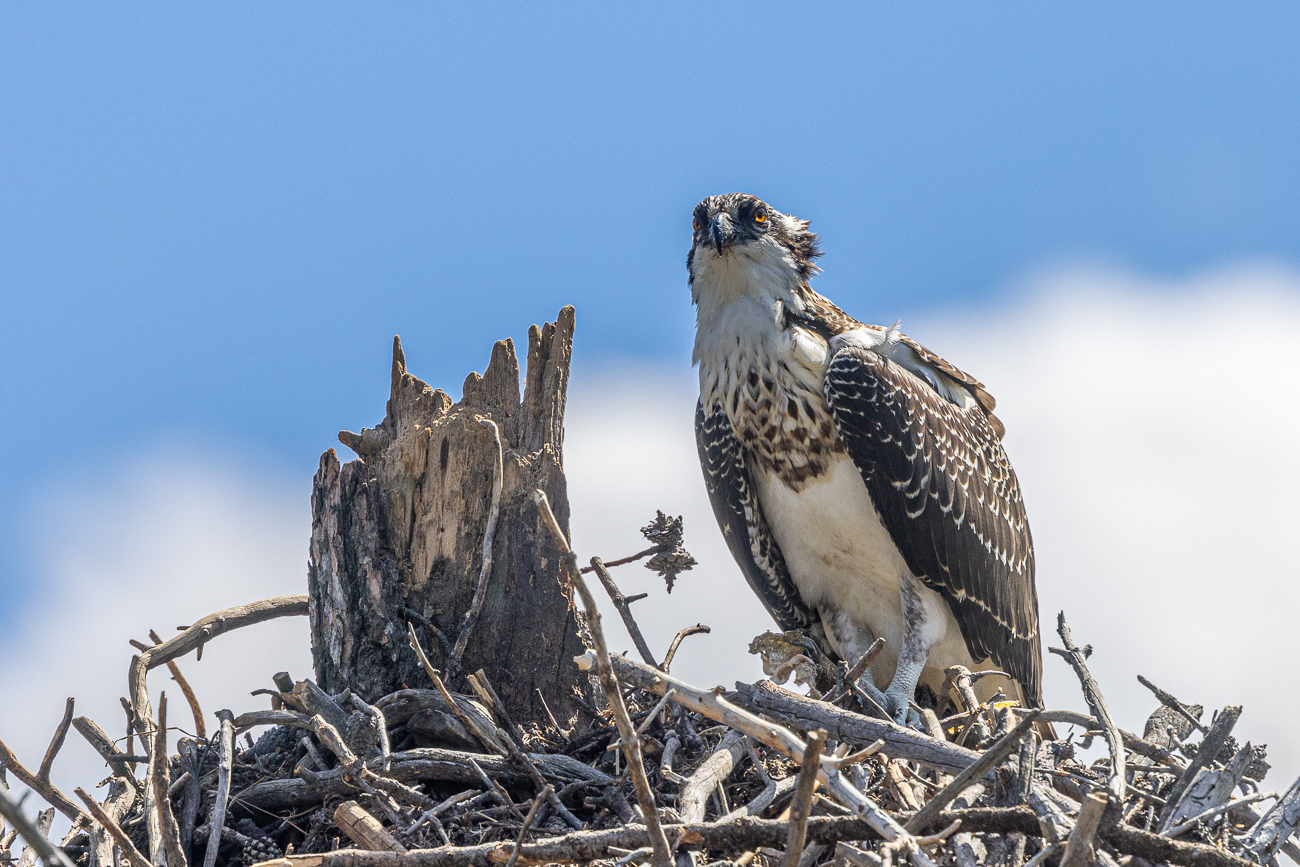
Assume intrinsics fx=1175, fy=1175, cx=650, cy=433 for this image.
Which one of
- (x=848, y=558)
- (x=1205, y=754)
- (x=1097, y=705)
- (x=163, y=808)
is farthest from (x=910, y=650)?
(x=163, y=808)

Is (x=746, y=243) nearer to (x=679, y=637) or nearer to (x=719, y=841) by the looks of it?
(x=679, y=637)

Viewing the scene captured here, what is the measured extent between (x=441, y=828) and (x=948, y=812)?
149cm

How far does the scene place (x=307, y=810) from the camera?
402 centimetres

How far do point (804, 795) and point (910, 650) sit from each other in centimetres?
338

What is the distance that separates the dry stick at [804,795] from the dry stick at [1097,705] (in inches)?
44.8

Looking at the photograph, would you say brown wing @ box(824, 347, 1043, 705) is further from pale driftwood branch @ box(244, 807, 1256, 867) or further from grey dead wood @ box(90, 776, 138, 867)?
grey dead wood @ box(90, 776, 138, 867)

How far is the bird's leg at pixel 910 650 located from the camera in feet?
17.1

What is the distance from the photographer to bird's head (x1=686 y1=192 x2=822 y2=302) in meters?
5.81

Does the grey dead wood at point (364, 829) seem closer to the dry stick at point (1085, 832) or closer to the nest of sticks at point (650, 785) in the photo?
the nest of sticks at point (650, 785)

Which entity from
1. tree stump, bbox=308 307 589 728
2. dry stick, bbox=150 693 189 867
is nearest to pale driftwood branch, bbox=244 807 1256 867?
dry stick, bbox=150 693 189 867

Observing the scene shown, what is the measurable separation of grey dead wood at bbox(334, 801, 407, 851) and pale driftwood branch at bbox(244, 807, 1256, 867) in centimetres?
54

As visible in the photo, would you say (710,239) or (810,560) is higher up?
(710,239)

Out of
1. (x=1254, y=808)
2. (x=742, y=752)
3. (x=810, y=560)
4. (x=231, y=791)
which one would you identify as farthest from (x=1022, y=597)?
(x=231, y=791)

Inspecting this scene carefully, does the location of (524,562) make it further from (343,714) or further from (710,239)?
(710,239)
